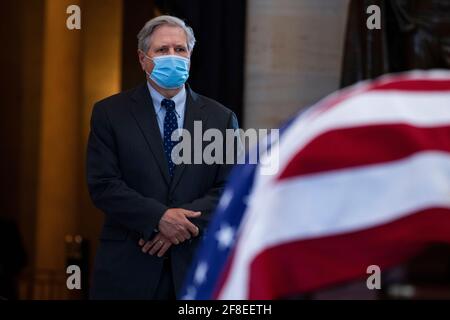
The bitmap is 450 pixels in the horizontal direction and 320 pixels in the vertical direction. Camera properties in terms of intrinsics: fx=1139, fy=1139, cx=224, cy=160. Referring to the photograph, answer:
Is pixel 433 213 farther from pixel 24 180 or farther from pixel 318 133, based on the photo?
pixel 24 180

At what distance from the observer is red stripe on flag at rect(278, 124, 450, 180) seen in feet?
8.04

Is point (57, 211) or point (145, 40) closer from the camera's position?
point (145, 40)

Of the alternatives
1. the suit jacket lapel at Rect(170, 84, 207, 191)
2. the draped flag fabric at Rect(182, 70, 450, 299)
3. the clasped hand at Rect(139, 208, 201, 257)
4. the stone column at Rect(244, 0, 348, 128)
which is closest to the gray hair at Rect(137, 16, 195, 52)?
the suit jacket lapel at Rect(170, 84, 207, 191)

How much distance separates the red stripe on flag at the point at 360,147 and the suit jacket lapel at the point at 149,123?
105 inches

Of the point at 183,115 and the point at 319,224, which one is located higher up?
the point at 183,115

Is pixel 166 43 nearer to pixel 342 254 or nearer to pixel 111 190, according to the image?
pixel 111 190

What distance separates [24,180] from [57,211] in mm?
397

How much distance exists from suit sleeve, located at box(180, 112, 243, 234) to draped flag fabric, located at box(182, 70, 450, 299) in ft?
8.06

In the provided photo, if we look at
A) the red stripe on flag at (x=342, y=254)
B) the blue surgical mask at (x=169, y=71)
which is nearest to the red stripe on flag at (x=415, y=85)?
the red stripe on flag at (x=342, y=254)

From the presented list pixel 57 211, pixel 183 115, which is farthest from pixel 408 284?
pixel 183 115

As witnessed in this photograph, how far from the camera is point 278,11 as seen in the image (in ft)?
24.1

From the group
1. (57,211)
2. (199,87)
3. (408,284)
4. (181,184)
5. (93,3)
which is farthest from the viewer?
(408,284)

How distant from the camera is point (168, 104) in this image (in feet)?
17.2

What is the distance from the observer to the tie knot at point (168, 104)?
524cm
